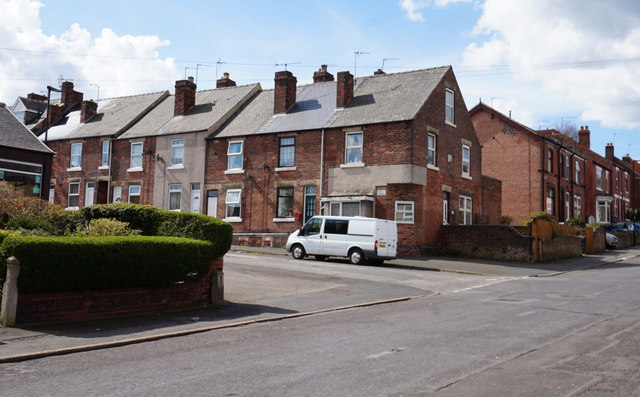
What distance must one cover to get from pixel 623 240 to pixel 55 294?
129 feet

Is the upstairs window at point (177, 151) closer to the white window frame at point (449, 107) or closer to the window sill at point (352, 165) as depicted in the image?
the window sill at point (352, 165)

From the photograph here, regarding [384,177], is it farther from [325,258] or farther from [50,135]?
[50,135]

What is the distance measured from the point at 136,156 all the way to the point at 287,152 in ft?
35.8

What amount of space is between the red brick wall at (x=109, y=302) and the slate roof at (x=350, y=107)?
17.6 metres

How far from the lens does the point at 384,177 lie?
27.8 metres

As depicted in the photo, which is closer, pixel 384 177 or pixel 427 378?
pixel 427 378

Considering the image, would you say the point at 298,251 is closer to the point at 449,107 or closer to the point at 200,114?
the point at 449,107

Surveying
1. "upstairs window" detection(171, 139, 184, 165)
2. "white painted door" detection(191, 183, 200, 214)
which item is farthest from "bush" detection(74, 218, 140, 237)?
"upstairs window" detection(171, 139, 184, 165)

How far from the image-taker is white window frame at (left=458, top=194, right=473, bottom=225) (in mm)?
31764

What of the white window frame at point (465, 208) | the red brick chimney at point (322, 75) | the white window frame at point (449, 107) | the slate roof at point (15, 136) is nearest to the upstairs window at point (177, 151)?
the red brick chimney at point (322, 75)

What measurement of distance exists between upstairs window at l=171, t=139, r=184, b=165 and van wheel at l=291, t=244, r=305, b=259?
12.6m

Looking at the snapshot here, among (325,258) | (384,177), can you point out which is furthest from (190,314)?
(384,177)

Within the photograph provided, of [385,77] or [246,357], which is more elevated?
[385,77]

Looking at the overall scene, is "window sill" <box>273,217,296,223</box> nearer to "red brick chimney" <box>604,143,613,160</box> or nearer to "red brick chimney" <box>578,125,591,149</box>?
"red brick chimney" <box>578,125,591,149</box>
